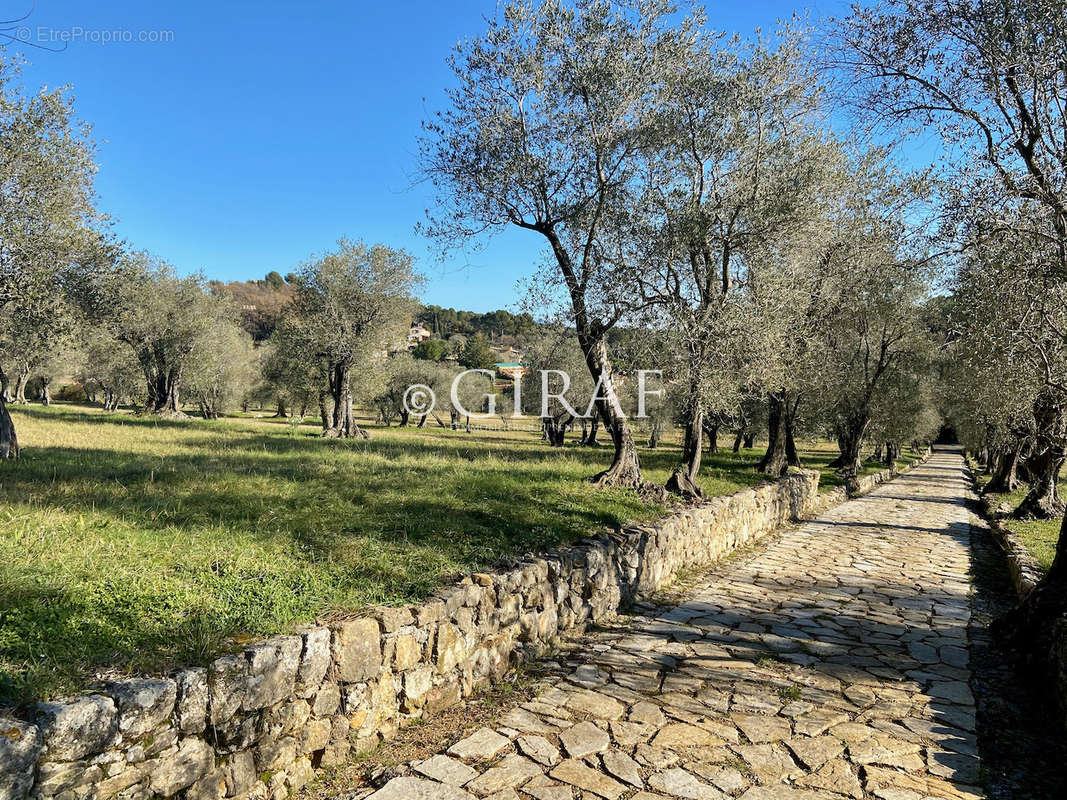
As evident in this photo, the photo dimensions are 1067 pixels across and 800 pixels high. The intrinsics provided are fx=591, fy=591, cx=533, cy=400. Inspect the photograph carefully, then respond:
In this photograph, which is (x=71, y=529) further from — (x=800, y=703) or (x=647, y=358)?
(x=647, y=358)

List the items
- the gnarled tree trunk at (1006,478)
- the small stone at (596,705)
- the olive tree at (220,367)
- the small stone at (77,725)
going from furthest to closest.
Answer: the olive tree at (220,367)
the gnarled tree trunk at (1006,478)
the small stone at (596,705)
the small stone at (77,725)

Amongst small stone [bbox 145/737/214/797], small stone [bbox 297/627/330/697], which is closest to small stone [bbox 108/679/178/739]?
small stone [bbox 145/737/214/797]

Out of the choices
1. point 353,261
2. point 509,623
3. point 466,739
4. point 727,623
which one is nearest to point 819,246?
point 727,623

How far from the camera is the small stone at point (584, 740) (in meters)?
4.23

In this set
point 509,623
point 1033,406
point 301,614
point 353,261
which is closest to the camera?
point 301,614

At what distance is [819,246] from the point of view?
13492 millimetres

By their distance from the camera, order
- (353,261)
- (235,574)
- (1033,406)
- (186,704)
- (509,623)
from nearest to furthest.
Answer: (186,704), (235,574), (509,623), (1033,406), (353,261)

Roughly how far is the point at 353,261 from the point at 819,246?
64.8 feet

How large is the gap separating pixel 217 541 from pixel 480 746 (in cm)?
307

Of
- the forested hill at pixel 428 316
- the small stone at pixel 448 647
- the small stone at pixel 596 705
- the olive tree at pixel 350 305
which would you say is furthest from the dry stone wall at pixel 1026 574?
the forested hill at pixel 428 316

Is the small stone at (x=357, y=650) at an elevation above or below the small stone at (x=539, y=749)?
above

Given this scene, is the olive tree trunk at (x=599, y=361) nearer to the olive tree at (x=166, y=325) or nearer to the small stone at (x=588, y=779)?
the small stone at (x=588, y=779)

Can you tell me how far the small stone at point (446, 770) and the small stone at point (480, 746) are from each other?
0.33 feet

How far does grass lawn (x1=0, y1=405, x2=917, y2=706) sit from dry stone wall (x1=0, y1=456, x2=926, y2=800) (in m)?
0.28
